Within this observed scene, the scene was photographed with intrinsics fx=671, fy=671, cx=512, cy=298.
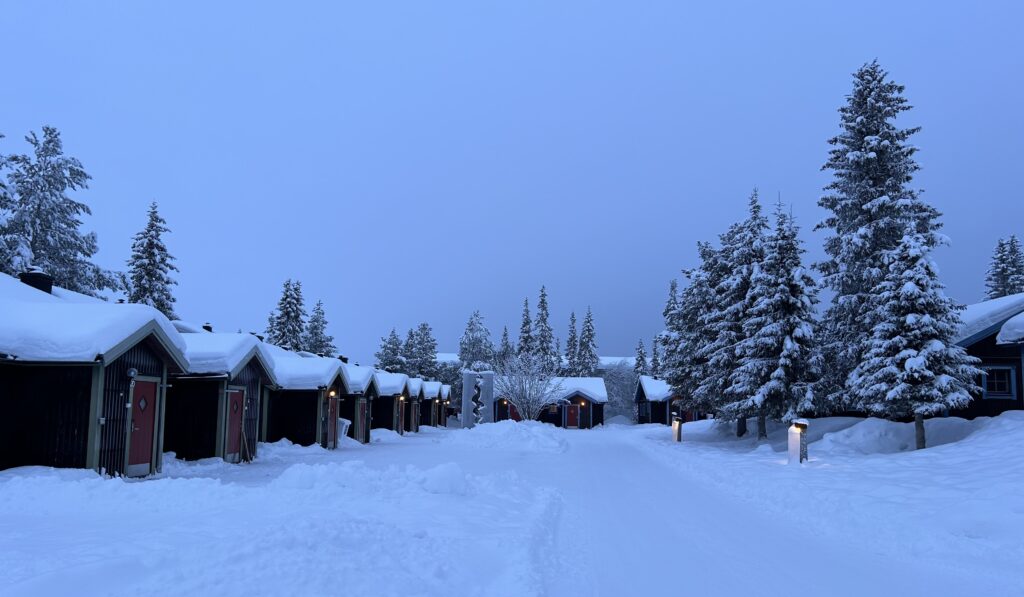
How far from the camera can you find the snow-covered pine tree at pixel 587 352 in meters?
83.8

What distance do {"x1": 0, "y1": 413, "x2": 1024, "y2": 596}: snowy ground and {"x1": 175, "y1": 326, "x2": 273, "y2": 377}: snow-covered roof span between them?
358 centimetres

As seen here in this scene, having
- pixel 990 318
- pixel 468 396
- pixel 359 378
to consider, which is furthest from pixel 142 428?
pixel 990 318

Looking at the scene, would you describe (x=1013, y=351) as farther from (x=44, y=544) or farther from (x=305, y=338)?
(x=305, y=338)

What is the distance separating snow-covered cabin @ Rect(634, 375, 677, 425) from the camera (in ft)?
209

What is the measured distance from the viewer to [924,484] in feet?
41.6

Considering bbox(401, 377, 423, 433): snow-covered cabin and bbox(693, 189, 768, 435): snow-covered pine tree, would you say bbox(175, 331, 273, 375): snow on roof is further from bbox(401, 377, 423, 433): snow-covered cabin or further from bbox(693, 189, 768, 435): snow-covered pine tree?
bbox(401, 377, 423, 433): snow-covered cabin

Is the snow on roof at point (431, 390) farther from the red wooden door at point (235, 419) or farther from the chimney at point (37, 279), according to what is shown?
the chimney at point (37, 279)

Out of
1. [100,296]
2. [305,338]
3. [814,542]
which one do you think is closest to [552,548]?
[814,542]

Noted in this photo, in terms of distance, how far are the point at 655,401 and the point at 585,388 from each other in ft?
22.7

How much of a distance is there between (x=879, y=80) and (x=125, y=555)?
26.3 meters

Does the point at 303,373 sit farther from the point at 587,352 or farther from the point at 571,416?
the point at 587,352

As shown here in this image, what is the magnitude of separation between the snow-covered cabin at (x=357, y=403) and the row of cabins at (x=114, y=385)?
7533mm

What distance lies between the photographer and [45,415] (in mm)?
13148

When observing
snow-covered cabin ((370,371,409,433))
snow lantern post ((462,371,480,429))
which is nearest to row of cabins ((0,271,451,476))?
snow-covered cabin ((370,371,409,433))
